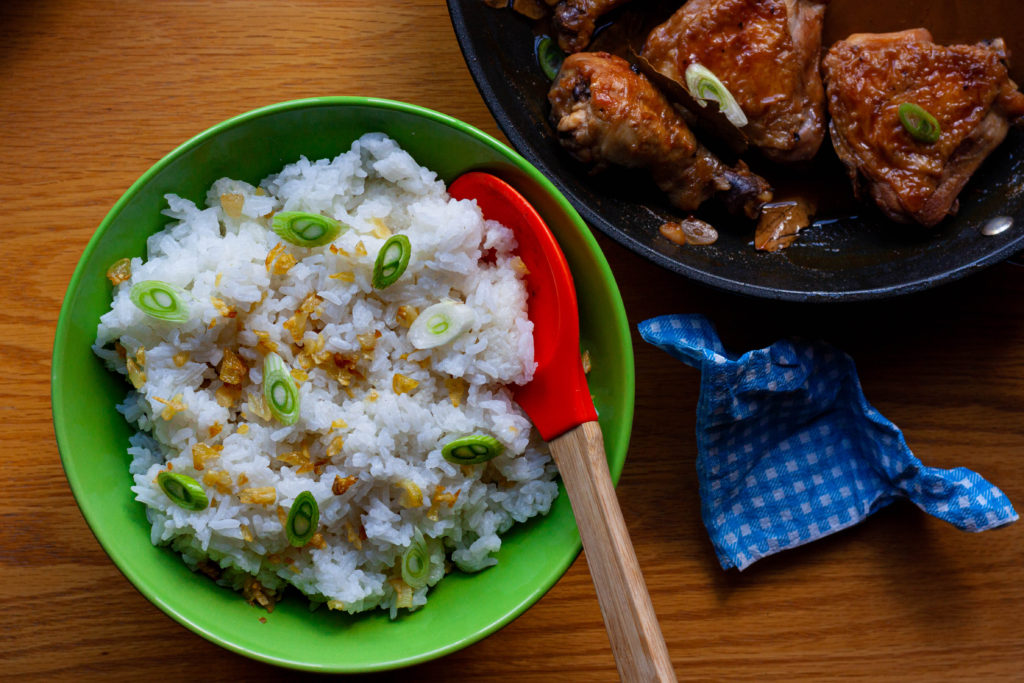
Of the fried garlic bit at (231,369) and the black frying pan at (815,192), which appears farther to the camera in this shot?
the black frying pan at (815,192)

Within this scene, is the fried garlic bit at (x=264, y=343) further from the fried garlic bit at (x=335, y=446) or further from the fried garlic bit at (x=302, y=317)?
the fried garlic bit at (x=335, y=446)

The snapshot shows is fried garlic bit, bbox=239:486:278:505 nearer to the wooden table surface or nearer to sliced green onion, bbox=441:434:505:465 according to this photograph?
sliced green onion, bbox=441:434:505:465

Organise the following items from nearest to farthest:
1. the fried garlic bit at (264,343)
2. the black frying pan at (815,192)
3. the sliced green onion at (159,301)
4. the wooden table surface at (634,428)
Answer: the sliced green onion at (159,301)
the fried garlic bit at (264,343)
the black frying pan at (815,192)
the wooden table surface at (634,428)

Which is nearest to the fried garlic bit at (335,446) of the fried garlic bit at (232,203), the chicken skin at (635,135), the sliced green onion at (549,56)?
the fried garlic bit at (232,203)

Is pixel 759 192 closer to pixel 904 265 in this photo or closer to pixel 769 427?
pixel 904 265

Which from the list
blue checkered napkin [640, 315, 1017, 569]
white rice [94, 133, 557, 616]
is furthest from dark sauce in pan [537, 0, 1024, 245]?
white rice [94, 133, 557, 616]

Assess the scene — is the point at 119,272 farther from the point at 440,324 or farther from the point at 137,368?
the point at 440,324

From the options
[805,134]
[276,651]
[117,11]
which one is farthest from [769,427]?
[117,11]
